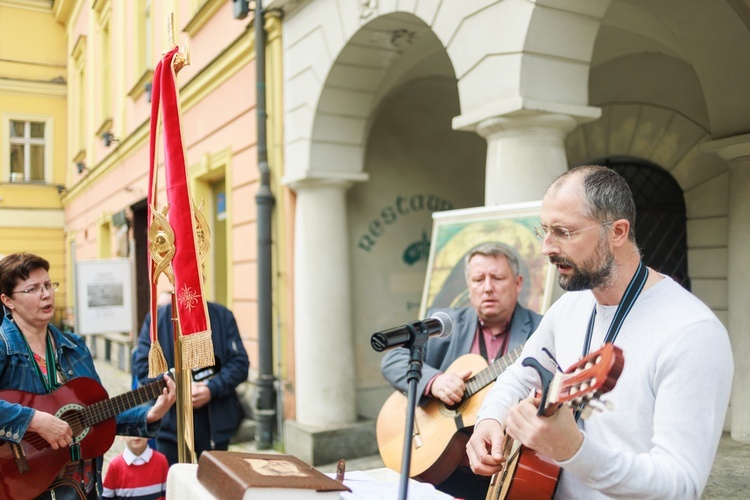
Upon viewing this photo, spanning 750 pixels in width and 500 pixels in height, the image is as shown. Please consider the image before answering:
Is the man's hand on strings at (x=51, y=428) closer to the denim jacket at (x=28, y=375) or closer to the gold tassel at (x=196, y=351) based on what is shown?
the denim jacket at (x=28, y=375)

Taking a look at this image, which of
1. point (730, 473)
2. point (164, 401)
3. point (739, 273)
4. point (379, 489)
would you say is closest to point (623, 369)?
point (379, 489)

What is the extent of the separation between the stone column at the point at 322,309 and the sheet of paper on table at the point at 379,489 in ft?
13.8

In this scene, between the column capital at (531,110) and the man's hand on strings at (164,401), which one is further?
the column capital at (531,110)

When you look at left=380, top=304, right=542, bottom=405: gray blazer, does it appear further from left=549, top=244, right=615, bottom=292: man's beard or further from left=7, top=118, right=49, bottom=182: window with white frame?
left=7, top=118, right=49, bottom=182: window with white frame

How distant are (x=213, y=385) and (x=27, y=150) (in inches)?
381

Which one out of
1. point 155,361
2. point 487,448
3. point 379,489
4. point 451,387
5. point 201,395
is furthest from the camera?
point 201,395

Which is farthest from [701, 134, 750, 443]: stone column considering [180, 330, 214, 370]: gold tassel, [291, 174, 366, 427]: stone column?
[180, 330, 214, 370]: gold tassel

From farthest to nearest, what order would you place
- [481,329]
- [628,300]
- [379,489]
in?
1. [481,329]
2. [379,489]
3. [628,300]

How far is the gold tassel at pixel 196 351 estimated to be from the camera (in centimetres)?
259

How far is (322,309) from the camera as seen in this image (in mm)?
6184

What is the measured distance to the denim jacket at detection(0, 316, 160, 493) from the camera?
261 centimetres

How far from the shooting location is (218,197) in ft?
27.7

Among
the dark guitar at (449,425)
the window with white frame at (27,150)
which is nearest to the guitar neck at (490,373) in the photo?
the dark guitar at (449,425)

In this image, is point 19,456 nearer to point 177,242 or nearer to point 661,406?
point 177,242
